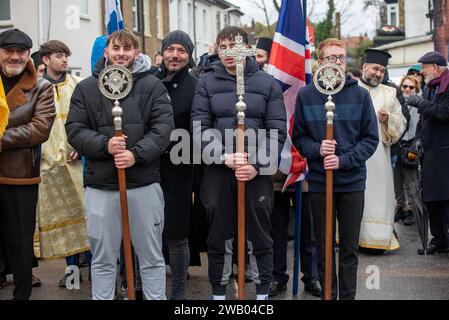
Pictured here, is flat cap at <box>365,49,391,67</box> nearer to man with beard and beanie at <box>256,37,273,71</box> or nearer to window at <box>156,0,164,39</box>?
man with beard and beanie at <box>256,37,273,71</box>

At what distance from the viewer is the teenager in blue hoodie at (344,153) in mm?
5457

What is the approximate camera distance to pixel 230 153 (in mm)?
5223

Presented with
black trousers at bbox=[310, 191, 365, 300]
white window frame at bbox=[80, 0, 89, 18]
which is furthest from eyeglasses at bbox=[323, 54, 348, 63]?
white window frame at bbox=[80, 0, 89, 18]

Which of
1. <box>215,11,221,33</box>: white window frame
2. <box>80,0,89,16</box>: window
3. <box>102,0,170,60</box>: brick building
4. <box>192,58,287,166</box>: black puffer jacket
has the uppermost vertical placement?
<box>215,11,221,33</box>: white window frame

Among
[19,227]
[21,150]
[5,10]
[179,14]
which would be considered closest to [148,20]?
[179,14]

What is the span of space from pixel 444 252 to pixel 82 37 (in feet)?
56.9

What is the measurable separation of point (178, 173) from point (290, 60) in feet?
4.47

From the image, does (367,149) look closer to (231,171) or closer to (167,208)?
(231,171)

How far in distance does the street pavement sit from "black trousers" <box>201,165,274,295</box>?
80 cm

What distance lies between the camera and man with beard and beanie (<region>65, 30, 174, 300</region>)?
5012 millimetres

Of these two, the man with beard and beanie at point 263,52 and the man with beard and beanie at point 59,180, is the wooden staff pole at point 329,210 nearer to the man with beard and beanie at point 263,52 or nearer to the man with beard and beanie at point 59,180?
the man with beard and beanie at point 263,52

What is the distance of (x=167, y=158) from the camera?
226 inches

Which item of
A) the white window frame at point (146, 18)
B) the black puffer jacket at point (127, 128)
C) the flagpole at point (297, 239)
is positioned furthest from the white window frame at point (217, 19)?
the black puffer jacket at point (127, 128)

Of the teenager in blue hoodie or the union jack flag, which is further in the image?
the union jack flag
